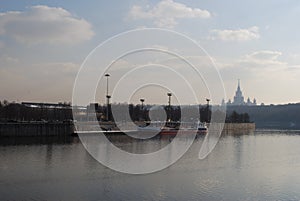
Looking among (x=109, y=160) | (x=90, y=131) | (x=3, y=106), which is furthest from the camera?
(x=3, y=106)

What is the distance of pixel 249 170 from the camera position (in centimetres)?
1645

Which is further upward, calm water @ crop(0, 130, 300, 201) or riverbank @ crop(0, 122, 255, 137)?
riverbank @ crop(0, 122, 255, 137)

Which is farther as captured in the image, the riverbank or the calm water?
the riverbank

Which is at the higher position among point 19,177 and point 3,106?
point 3,106

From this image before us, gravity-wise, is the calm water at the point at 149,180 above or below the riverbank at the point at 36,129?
below

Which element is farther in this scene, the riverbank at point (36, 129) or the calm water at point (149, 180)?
the riverbank at point (36, 129)

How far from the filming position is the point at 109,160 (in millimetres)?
18266

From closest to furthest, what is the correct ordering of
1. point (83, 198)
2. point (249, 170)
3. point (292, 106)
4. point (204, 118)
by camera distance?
point (83, 198)
point (249, 170)
point (204, 118)
point (292, 106)

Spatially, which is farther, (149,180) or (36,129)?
(36,129)

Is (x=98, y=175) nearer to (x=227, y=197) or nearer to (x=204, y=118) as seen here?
(x=227, y=197)

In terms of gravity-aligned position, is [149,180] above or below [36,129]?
below

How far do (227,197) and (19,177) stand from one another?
23.5 feet

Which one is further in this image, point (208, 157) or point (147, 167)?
point (208, 157)

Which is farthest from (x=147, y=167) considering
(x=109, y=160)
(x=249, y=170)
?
(x=249, y=170)
